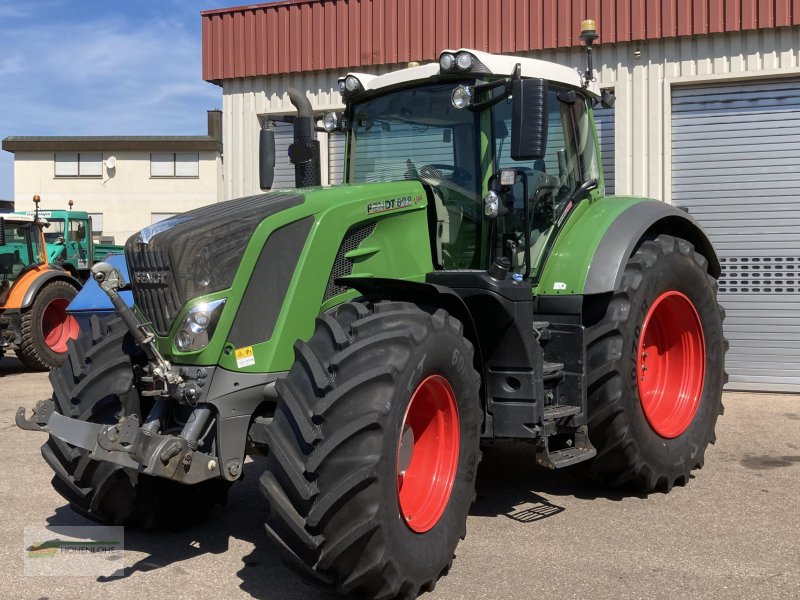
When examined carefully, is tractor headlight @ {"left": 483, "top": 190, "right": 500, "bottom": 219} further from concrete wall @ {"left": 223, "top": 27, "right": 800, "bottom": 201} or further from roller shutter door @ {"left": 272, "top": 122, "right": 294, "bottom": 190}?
roller shutter door @ {"left": 272, "top": 122, "right": 294, "bottom": 190}

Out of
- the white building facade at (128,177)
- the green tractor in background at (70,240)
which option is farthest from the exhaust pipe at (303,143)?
the white building facade at (128,177)

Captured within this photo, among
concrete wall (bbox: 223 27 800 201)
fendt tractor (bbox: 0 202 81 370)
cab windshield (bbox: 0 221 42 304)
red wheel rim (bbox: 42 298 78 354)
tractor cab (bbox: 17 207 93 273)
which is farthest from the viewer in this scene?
tractor cab (bbox: 17 207 93 273)

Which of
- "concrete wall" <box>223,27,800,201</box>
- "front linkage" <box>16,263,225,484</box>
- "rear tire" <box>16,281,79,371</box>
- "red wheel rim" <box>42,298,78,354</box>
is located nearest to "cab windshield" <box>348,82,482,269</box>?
"front linkage" <box>16,263,225,484</box>

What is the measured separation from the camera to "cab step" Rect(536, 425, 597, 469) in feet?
15.5

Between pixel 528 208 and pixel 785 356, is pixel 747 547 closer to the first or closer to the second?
pixel 528 208

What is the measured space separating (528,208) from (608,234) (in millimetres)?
542

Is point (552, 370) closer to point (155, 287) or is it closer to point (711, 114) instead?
point (155, 287)

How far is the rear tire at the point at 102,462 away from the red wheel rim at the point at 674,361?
3038 millimetres

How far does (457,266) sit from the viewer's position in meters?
4.99

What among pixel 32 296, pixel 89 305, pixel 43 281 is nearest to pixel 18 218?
pixel 43 281

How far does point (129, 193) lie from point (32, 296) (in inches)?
944

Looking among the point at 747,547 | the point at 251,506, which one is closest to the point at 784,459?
the point at 747,547

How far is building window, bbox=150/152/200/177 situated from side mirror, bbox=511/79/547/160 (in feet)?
106

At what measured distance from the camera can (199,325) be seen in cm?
389
